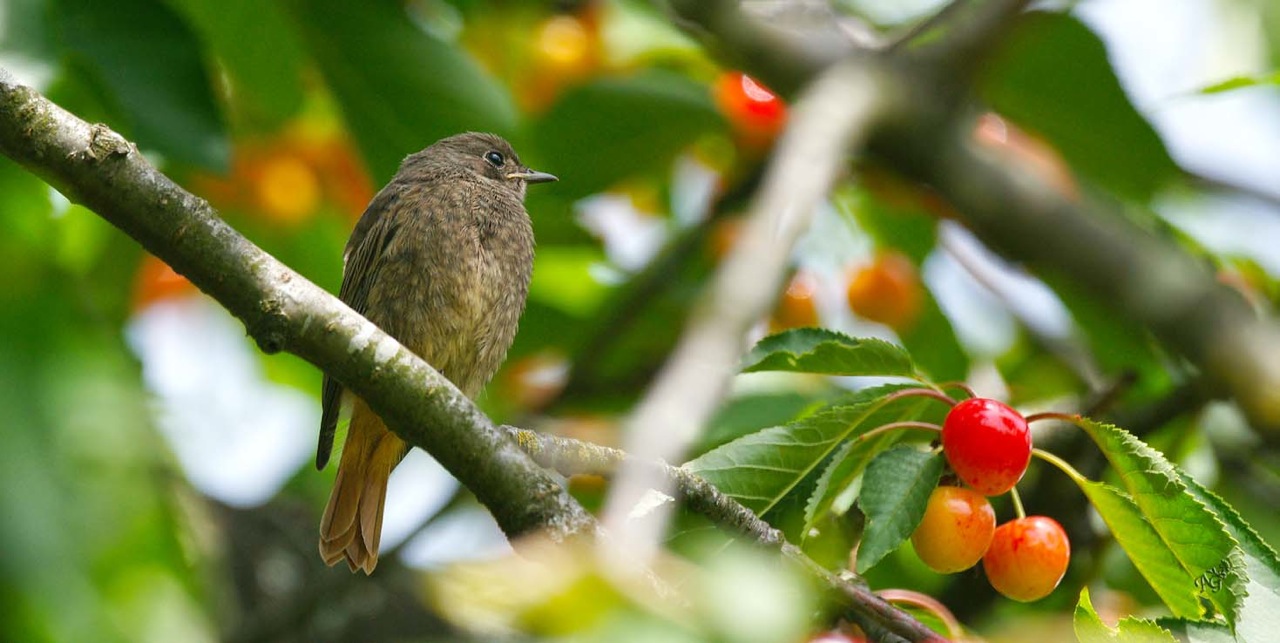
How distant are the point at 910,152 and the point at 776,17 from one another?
62cm

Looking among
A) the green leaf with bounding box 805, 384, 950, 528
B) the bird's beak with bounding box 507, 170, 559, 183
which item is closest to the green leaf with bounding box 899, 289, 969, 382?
the bird's beak with bounding box 507, 170, 559, 183

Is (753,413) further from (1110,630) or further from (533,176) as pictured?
(1110,630)

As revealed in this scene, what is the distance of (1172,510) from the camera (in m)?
2.47

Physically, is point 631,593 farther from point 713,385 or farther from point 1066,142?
point 1066,142

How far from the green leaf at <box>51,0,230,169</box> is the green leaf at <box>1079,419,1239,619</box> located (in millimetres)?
2243

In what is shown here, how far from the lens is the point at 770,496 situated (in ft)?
8.96

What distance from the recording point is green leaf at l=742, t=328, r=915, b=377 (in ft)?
8.78

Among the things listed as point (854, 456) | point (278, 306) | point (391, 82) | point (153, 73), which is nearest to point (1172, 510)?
point (854, 456)

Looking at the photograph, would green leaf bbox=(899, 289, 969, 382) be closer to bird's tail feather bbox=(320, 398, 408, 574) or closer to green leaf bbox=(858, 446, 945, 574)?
bird's tail feather bbox=(320, 398, 408, 574)

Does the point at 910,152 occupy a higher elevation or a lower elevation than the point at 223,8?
lower

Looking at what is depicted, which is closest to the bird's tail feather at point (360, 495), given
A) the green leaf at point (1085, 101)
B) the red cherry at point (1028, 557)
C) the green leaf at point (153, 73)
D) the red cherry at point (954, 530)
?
the green leaf at point (153, 73)

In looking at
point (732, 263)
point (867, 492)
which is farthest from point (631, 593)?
point (867, 492)

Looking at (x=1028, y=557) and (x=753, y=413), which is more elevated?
(x=753, y=413)

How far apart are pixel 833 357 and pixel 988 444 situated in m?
0.37
